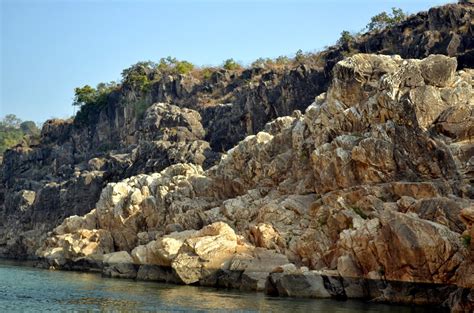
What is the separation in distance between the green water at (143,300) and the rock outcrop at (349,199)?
6.79 ft

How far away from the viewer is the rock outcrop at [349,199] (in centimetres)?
3838

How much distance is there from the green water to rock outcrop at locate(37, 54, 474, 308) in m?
2.07

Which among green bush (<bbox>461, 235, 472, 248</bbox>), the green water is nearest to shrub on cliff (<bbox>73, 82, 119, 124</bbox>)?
the green water

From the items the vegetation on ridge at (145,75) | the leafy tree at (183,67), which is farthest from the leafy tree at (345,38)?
the leafy tree at (183,67)

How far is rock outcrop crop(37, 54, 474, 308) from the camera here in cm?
3838

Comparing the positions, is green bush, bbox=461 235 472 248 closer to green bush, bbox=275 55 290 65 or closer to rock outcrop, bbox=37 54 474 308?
rock outcrop, bbox=37 54 474 308

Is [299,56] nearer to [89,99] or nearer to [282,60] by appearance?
[282,60]

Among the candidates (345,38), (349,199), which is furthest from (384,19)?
(349,199)

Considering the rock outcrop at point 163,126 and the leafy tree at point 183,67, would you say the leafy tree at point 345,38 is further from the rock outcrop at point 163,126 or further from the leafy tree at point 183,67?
the leafy tree at point 183,67

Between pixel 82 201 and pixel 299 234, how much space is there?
51753mm

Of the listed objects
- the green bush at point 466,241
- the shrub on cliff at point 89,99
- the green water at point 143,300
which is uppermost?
the shrub on cliff at point 89,99

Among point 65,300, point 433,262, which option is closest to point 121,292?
point 65,300

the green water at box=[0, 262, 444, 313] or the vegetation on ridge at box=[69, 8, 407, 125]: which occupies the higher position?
the vegetation on ridge at box=[69, 8, 407, 125]

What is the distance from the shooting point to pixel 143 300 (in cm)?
4016
